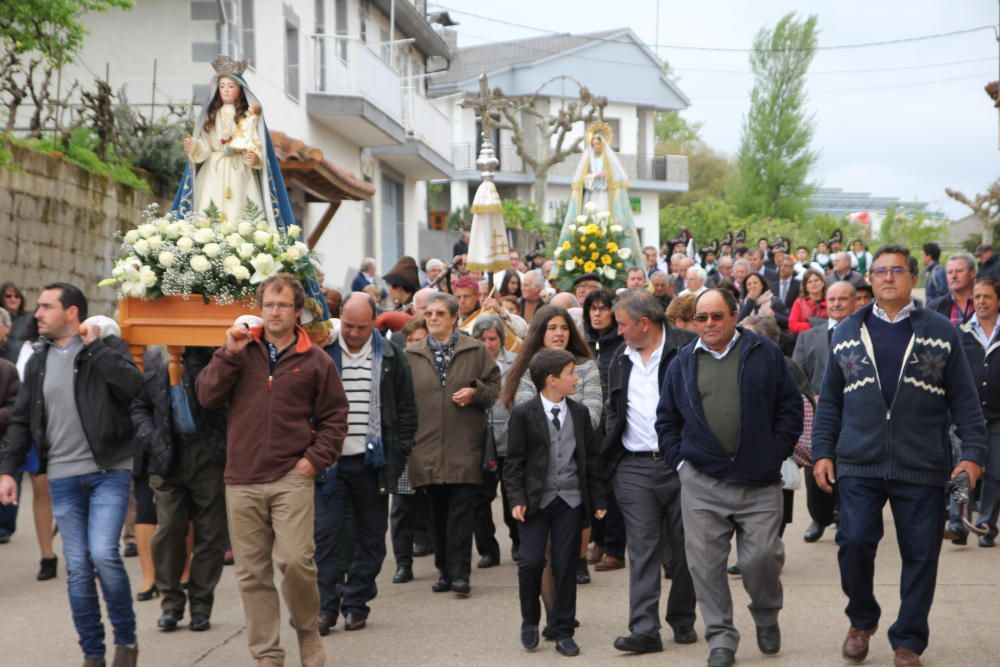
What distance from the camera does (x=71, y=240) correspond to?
52.0 feet

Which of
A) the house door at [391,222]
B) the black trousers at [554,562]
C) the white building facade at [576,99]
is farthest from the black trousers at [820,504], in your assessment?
the white building facade at [576,99]

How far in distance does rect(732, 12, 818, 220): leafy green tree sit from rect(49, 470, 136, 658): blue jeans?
62565mm

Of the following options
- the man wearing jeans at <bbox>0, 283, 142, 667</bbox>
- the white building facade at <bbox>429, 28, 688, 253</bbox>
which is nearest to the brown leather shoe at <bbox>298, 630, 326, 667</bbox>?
the man wearing jeans at <bbox>0, 283, 142, 667</bbox>

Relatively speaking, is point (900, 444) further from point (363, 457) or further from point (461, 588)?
point (461, 588)

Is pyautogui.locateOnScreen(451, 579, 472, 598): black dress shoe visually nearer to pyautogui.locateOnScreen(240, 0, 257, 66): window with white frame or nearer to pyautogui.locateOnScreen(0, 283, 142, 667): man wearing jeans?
pyautogui.locateOnScreen(0, 283, 142, 667): man wearing jeans

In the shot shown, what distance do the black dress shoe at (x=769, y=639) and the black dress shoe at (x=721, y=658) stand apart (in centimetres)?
29

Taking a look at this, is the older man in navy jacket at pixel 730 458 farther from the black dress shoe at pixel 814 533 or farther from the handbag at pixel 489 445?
the black dress shoe at pixel 814 533

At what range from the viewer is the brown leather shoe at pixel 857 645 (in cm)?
738

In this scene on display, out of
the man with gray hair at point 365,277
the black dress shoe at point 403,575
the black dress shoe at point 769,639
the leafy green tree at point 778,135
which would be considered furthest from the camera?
the leafy green tree at point 778,135

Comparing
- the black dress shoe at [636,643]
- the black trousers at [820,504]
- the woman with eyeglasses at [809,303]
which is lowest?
the black dress shoe at [636,643]

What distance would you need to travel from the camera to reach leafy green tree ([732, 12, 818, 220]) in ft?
225

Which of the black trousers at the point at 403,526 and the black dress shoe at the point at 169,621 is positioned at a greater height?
the black trousers at the point at 403,526

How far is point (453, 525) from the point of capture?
32.1ft

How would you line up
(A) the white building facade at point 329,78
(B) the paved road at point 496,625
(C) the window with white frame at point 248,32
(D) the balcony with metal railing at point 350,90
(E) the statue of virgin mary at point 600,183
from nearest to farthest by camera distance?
(B) the paved road at point 496,625
(A) the white building facade at point 329,78
(E) the statue of virgin mary at point 600,183
(C) the window with white frame at point 248,32
(D) the balcony with metal railing at point 350,90
